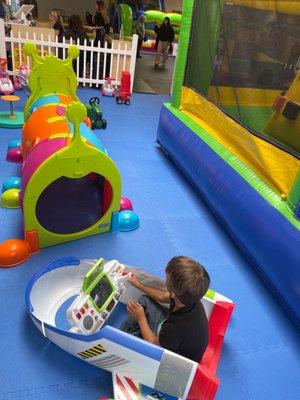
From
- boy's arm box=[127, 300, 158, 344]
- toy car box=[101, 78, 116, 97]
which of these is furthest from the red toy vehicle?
boy's arm box=[127, 300, 158, 344]

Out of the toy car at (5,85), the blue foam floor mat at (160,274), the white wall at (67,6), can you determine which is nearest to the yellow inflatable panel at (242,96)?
the blue foam floor mat at (160,274)

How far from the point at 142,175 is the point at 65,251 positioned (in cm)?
150

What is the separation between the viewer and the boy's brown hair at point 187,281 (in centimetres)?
142

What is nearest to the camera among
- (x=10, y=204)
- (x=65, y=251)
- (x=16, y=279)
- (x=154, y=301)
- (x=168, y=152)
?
(x=154, y=301)

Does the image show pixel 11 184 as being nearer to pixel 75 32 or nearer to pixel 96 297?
pixel 96 297

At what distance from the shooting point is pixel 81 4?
14.8 metres

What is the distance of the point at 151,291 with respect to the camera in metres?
1.95

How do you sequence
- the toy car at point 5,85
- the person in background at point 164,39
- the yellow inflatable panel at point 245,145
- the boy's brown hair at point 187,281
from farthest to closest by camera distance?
the person in background at point 164,39
the toy car at point 5,85
the yellow inflatable panel at point 245,145
the boy's brown hair at point 187,281

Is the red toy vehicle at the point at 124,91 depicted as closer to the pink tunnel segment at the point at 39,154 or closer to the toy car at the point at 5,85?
the toy car at the point at 5,85

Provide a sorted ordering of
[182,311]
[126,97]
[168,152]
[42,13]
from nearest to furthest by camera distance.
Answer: [182,311]
[168,152]
[126,97]
[42,13]

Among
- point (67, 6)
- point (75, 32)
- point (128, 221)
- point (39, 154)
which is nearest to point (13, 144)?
point (39, 154)

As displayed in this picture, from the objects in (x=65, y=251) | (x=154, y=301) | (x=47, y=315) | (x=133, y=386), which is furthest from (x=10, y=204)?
(x=133, y=386)

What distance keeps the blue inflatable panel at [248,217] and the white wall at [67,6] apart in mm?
13740

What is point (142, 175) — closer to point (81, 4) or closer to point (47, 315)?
point (47, 315)
